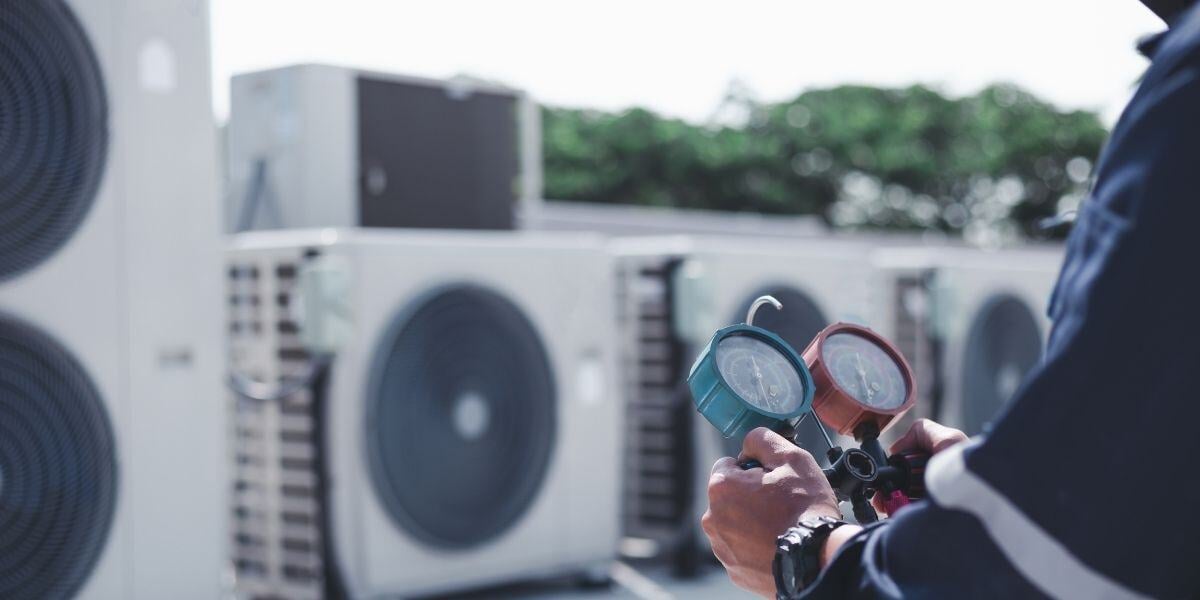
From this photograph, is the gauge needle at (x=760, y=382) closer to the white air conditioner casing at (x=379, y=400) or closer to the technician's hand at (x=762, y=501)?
the technician's hand at (x=762, y=501)

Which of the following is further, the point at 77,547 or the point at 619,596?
the point at 619,596

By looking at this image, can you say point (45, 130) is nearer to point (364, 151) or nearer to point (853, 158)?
point (364, 151)

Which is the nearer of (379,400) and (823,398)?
(823,398)

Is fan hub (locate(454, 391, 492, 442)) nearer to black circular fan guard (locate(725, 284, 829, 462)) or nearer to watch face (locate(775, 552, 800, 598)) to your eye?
black circular fan guard (locate(725, 284, 829, 462))

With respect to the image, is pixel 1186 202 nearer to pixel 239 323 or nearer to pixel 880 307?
pixel 239 323

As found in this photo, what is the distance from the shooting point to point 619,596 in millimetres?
4594

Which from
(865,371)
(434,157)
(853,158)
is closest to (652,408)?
(434,157)

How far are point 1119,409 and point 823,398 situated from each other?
1.91ft

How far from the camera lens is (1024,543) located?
3.14 ft

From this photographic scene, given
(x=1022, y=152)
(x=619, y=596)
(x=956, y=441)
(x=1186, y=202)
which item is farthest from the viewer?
(x=1022, y=152)

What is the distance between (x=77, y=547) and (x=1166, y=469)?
8.05 feet

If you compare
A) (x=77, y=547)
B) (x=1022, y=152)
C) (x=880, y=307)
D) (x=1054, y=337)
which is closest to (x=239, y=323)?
(x=77, y=547)

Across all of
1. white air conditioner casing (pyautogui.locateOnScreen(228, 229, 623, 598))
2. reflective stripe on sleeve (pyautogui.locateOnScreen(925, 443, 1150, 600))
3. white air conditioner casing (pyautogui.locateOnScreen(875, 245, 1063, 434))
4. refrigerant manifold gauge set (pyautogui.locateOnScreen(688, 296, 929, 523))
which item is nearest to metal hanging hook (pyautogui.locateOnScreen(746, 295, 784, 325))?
refrigerant manifold gauge set (pyautogui.locateOnScreen(688, 296, 929, 523))

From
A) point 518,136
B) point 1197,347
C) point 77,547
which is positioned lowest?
point 77,547
